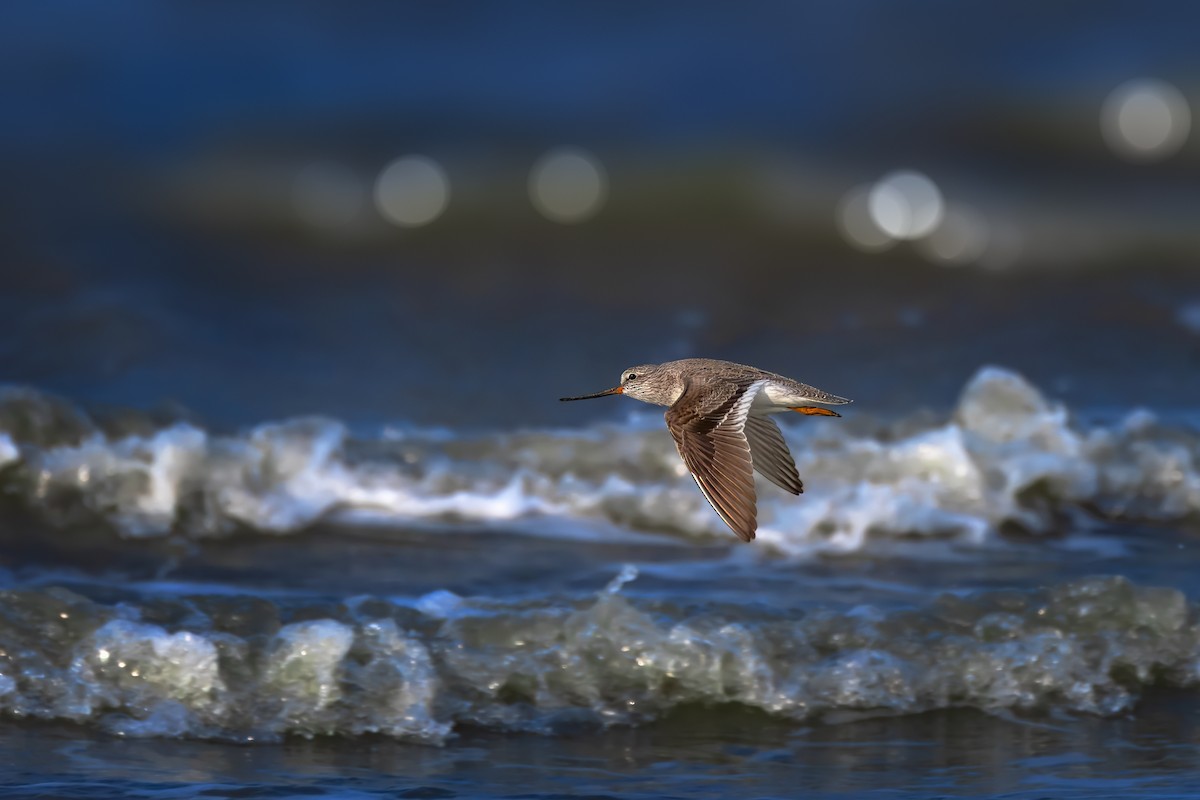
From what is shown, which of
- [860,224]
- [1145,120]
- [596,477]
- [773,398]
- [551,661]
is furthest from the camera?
[1145,120]

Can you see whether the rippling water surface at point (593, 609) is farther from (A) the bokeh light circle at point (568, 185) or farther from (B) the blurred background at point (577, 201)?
(A) the bokeh light circle at point (568, 185)

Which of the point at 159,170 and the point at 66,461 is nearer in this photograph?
the point at 66,461

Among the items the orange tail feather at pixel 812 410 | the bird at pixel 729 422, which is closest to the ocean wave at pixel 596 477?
the orange tail feather at pixel 812 410

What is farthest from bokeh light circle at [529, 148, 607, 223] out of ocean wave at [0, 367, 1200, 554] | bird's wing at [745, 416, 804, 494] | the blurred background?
bird's wing at [745, 416, 804, 494]

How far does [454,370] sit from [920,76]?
4666 mm

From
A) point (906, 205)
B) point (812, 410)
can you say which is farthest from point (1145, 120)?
point (812, 410)

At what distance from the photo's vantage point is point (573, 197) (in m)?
9.73

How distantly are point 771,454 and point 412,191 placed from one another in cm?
572

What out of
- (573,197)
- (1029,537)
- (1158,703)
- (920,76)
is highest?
(920,76)

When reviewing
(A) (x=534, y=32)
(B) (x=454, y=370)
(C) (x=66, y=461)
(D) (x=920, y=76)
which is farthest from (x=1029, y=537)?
(A) (x=534, y=32)

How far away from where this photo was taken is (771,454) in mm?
4582

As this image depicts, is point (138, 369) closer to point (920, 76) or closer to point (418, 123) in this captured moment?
point (418, 123)

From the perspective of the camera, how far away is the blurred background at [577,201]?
7.47 m

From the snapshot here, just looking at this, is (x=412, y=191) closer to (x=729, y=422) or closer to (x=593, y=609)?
(x=593, y=609)
